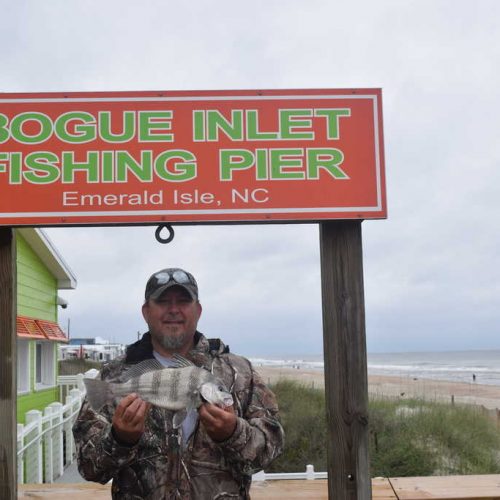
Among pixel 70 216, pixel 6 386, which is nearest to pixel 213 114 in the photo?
pixel 70 216

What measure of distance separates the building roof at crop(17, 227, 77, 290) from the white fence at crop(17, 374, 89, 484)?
3.03 metres

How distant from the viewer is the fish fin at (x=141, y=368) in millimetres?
2848

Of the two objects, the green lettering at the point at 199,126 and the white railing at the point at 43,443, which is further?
the white railing at the point at 43,443

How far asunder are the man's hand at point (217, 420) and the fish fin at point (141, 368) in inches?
11.4

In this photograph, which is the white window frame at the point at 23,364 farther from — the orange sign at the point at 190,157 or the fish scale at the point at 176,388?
the fish scale at the point at 176,388

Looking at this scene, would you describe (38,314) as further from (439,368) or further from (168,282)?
(439,368)

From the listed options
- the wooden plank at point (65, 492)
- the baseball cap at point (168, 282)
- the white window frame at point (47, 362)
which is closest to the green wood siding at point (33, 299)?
the white window frame at point (47, 362)

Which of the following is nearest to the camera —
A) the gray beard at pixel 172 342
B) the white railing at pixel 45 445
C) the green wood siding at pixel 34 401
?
the gray beard at pixel 172 342

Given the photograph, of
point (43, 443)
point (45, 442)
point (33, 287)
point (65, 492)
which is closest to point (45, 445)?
point (45, 442)

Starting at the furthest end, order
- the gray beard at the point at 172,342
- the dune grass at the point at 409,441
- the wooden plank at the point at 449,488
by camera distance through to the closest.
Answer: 1. the dune grass at the point at 409,441
2. the wooden plank at the point at 449,488
3. the gray beard at the point at 172,342

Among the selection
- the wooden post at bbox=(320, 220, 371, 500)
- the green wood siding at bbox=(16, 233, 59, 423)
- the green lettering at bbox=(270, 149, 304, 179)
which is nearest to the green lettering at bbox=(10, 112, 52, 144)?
the green lettering at bbox=(270, 149, 304, 179)

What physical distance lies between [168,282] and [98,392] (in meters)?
0.59

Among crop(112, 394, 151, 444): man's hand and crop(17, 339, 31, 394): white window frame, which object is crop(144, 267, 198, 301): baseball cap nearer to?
crop(112, 394, 151, 444): man's hand

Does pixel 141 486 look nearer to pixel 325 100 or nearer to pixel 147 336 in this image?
pixel 147 336
